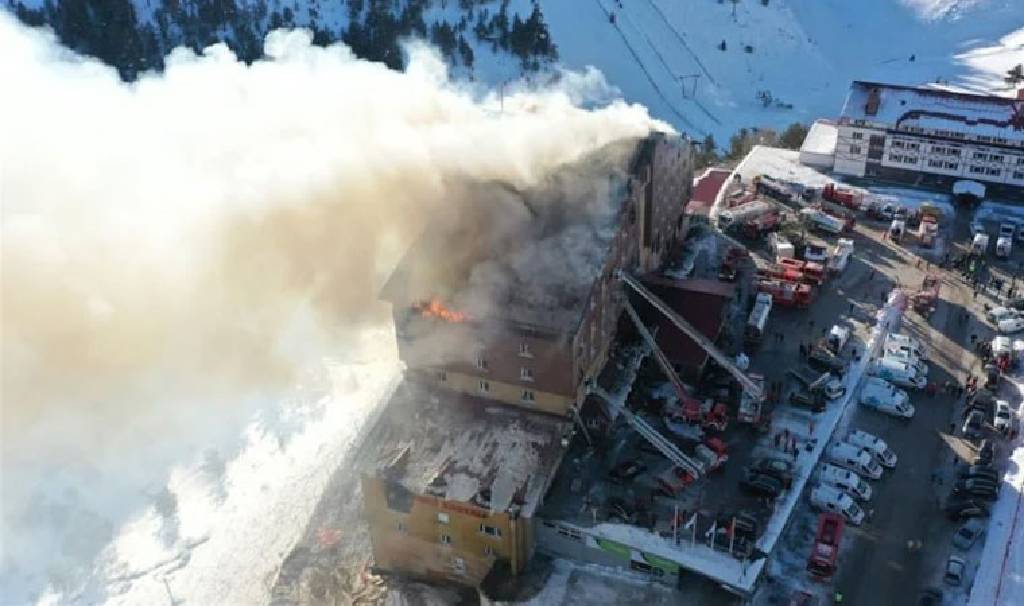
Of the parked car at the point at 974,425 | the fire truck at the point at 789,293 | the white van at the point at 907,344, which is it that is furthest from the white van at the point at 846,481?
the fire truck at the point at 789,293

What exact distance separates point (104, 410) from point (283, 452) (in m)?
8.26

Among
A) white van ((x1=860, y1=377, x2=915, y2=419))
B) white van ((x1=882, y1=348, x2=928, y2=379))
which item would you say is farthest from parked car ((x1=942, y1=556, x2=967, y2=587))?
white van ((x1=882, y1=348, x2=928, y2=379))

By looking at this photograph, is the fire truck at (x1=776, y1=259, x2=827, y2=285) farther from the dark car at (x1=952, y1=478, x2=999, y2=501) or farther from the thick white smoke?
the dark car at (x1=952, y1=478, x2=999, y2=501)

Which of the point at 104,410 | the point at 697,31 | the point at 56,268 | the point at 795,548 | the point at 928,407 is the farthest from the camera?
the point at 697,31

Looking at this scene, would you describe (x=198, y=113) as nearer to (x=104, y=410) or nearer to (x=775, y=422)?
(x=104, y=410)

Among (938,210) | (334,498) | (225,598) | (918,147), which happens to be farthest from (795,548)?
(918,147)

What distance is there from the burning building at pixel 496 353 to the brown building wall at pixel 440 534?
0.05m

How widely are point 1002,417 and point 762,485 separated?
34.4 ft

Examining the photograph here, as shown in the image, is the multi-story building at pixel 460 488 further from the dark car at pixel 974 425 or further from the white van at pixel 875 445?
the dark car at pixel 974 425

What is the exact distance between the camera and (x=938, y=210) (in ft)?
161

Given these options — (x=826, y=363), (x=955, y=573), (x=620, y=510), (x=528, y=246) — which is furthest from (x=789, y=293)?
(x=620, y=510)

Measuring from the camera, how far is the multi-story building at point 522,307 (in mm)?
33188

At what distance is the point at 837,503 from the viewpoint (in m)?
33.7

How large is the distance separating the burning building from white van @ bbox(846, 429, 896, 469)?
9890 mm
